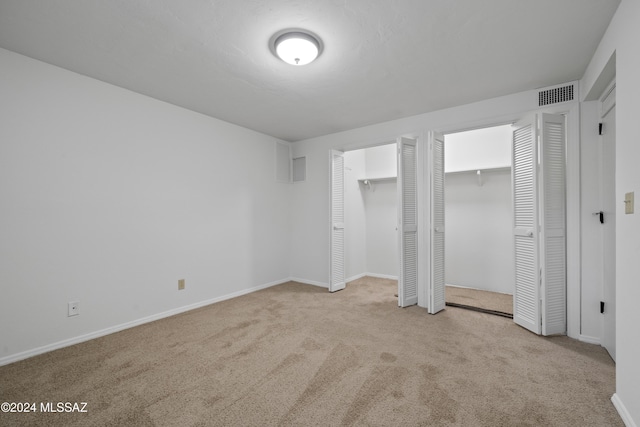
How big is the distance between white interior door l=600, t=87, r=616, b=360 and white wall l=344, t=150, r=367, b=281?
3161 mm

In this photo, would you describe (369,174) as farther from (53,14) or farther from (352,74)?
(53,14)

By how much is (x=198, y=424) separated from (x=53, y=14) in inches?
106

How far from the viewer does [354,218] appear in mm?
5102

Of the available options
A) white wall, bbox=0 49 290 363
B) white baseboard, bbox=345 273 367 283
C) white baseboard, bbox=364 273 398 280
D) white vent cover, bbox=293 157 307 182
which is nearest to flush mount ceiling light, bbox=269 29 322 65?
white wall, bbox=0 49 290 363

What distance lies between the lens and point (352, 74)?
263cm

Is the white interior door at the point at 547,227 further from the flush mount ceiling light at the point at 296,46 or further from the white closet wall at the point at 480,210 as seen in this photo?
the flush mount ceiling light at the point at 296,46

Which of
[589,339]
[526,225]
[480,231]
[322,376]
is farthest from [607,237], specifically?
[322,376]

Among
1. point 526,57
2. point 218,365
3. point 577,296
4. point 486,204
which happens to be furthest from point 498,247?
point 218,365

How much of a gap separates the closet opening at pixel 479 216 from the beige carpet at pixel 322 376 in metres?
1.40

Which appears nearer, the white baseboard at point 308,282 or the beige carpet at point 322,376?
the beige carpet at point 322,376

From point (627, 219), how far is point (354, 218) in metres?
3.70

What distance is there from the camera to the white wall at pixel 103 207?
226 centimetres

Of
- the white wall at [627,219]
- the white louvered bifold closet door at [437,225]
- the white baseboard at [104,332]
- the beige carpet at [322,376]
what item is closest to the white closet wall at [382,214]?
the white louvered bifold closet door at [437,225]

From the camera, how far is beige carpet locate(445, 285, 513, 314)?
138 inches
